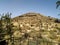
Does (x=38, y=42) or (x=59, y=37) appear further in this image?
(x=59, y=37)

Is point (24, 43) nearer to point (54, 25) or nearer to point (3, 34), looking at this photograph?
point (3, 34)

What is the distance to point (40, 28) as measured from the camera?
50906 mm

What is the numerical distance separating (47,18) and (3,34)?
2812cm

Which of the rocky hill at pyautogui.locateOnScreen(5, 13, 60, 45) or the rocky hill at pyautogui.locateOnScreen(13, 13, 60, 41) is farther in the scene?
the rocky hill at pyautogui.locateOnScreen(13, 13, 60, 41)

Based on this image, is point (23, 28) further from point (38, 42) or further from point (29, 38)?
point (38, 42)

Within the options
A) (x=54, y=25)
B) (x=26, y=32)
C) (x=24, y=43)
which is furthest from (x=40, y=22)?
(x=24, y=43)

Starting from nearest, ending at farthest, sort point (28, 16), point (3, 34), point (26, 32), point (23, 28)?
point (3, 34)
point (26, 32)
point (23, 28)
point (28, 16)

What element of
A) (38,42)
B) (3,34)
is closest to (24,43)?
(38,42)

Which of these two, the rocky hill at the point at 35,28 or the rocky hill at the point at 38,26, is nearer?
the rocky hill at the point at 35,28

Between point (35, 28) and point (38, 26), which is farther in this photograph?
point (38, 26)

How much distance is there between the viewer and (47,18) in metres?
62.2

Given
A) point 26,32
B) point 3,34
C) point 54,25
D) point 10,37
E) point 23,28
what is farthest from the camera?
point 54,25

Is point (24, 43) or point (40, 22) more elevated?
point (40, 22)

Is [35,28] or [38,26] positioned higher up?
[38,26]
